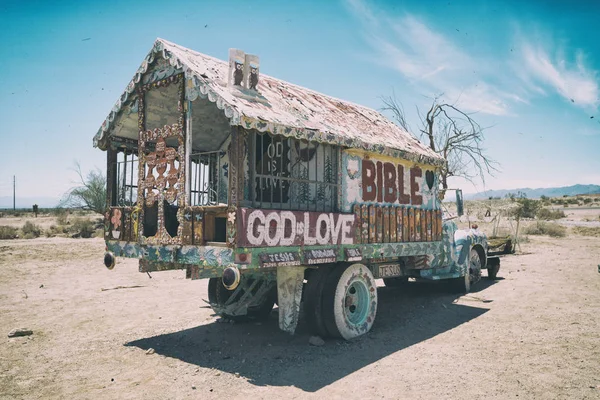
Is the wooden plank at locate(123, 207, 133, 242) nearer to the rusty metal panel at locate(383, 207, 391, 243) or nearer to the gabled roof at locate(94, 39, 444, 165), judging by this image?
the gabled roof at locate(94, 39, 444, 165)

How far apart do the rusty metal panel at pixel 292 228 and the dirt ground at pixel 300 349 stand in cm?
152

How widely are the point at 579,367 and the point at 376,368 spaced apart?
2366mm

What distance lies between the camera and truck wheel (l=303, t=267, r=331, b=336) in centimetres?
646

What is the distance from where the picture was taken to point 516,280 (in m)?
11.7

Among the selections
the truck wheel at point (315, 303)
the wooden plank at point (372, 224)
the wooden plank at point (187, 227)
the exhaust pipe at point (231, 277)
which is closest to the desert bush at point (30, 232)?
the wooden plank at point (187, 227)

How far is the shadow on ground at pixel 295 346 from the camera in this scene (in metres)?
5.26

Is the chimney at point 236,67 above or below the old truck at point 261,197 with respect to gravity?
above

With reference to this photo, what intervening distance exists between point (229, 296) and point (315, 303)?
6.10 ft

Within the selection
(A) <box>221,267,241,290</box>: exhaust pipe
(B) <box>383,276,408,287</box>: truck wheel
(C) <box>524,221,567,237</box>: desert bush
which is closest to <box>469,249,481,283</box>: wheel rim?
(B) <box>383,276,408,287</box>: truck wheel

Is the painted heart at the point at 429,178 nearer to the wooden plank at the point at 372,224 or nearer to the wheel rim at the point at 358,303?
the wooden plank at the point at 372,224

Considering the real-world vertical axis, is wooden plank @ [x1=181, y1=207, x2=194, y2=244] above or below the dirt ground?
above

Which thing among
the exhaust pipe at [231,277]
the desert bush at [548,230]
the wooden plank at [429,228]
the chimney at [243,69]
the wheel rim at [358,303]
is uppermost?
the chimney at [243,69]

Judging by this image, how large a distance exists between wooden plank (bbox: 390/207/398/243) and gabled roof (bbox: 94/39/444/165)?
1041 millimetres

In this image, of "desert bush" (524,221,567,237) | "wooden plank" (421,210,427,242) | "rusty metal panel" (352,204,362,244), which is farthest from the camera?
"desert bush" (524,221,567,237)
